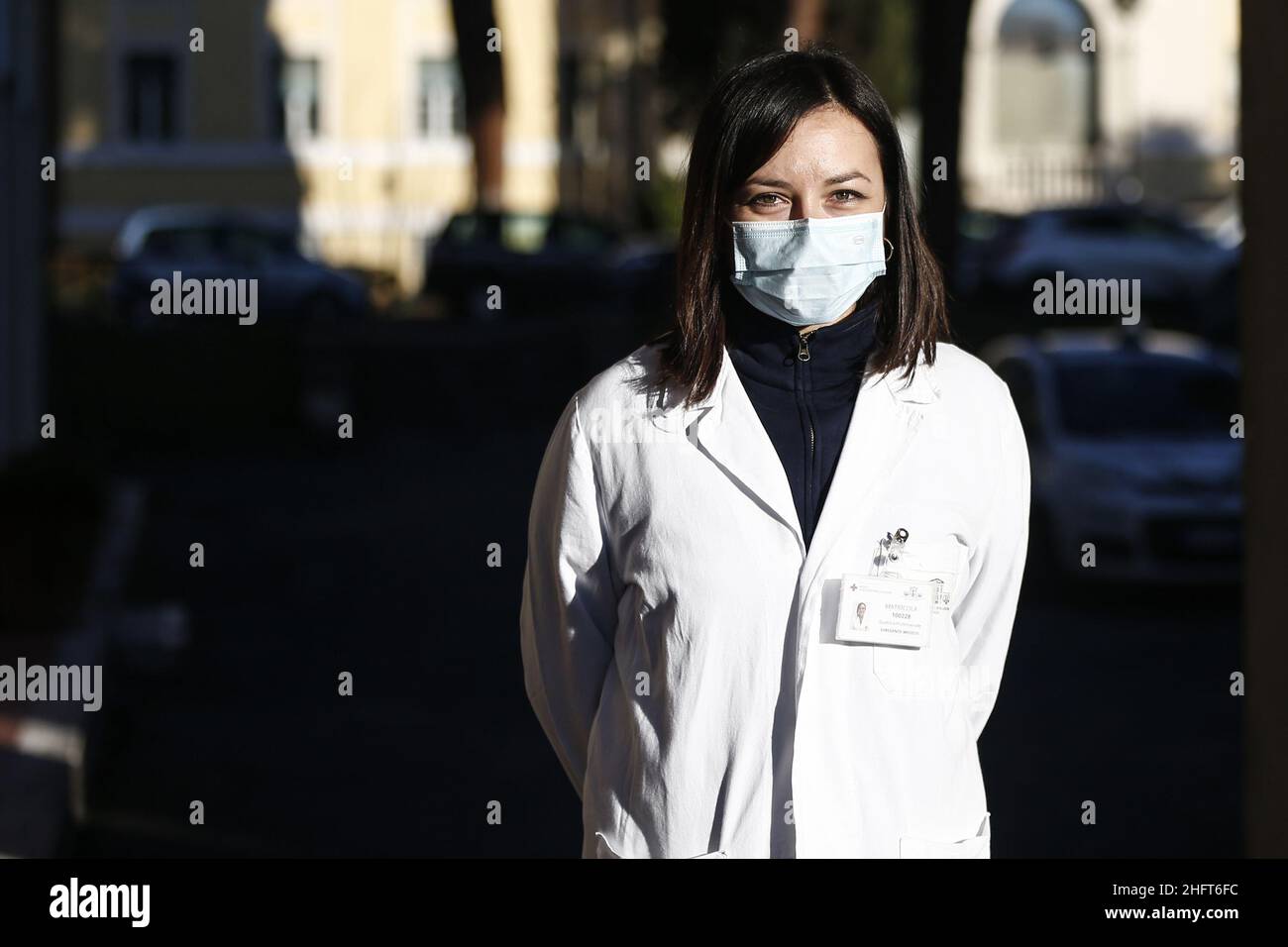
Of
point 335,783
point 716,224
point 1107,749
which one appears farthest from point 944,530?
point 1107,749

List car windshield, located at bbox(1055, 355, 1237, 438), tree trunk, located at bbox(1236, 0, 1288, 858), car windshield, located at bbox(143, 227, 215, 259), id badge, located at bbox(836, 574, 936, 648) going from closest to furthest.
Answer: id badge, located at bbox(836, 574, 936, 648) < tree trunk, located at bbox(1236, 0, 1288, 858) < car windshield, located at bbox(1055, 355, 1237, 438) < car windshield, located at bbox(143, 227, 215, 259)

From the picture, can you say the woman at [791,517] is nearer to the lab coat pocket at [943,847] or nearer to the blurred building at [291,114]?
the lab coat pocket at [943,847]

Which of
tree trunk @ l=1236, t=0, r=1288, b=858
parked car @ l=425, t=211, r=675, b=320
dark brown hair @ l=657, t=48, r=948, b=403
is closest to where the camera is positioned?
dark brown hair @ l=657, t=48, r=948, b=403

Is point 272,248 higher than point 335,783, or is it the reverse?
point 272,248

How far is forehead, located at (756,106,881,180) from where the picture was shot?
9.78 feet

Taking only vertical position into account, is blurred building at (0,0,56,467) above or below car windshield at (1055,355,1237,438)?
above

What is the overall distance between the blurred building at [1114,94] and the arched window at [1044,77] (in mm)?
19

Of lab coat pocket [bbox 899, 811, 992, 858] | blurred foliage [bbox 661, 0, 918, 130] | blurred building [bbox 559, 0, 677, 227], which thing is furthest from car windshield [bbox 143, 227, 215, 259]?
lab coat pocket [bbox 899, 811, 992, 858]

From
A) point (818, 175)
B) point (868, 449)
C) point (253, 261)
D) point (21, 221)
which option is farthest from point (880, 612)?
point (253, 261)

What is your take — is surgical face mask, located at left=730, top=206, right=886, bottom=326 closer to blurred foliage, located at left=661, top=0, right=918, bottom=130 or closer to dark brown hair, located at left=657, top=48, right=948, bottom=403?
dark brown hair, located at left=657, top=48, right=948, bottom=403

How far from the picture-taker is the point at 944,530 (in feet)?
9.86

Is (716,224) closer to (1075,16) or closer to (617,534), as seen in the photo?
(617,534)

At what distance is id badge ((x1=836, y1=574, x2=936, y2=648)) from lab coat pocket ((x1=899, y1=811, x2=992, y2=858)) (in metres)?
0.27

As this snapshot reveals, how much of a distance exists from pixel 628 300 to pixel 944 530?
24575 millimetres
